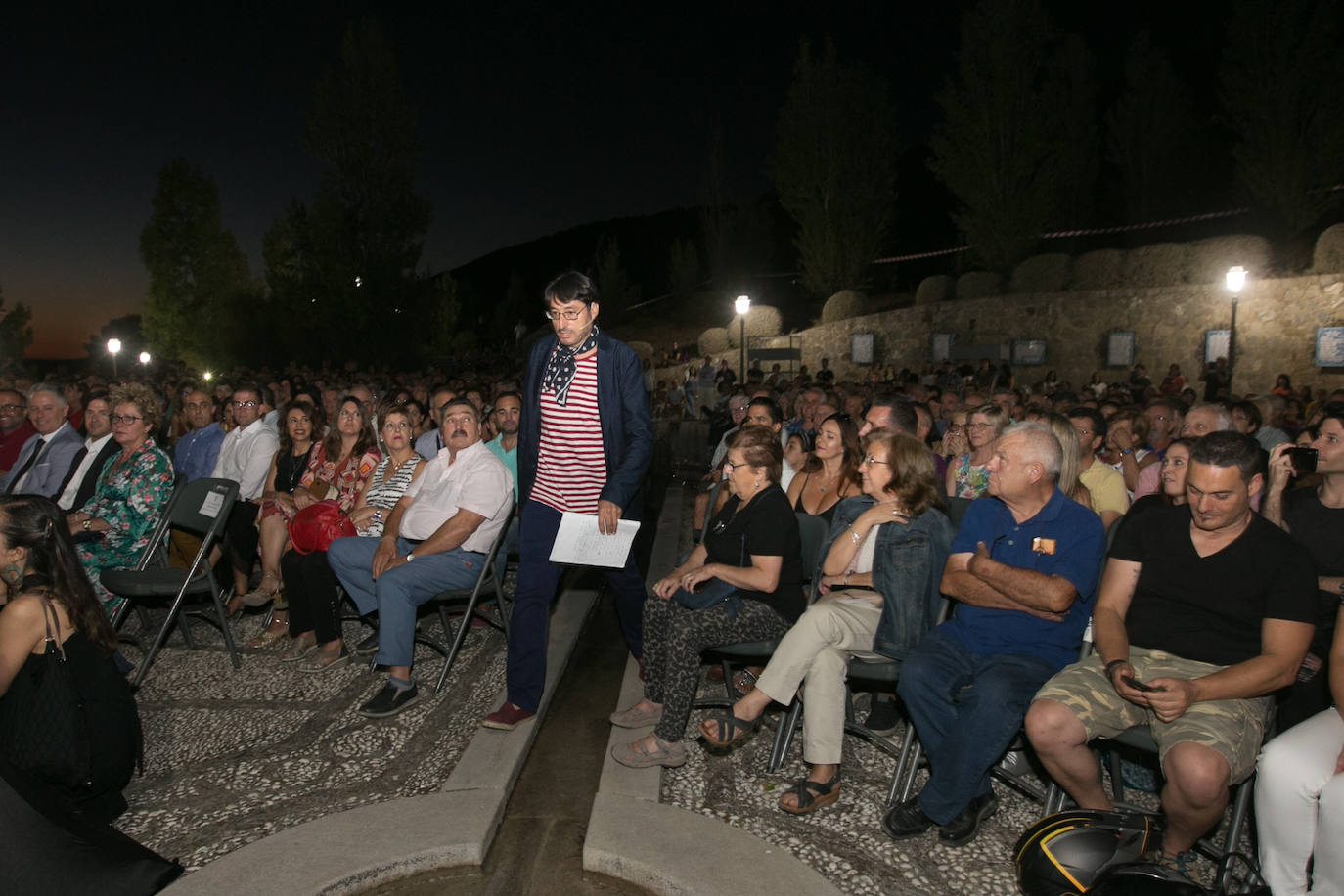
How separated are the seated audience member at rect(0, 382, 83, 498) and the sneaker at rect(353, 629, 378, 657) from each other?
2470 millimetres

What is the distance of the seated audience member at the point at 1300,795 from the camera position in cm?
243

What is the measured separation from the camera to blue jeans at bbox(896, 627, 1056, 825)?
3012 mm

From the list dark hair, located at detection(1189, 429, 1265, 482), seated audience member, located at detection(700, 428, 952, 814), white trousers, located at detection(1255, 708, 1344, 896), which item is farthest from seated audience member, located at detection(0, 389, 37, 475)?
white trousers, located at detection(1255, 708, 1344, 896)

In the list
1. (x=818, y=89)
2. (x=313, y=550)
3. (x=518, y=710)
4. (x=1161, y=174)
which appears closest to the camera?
(x=518, y=710)

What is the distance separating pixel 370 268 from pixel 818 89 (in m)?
18.0

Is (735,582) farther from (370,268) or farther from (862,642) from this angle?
(370,268)

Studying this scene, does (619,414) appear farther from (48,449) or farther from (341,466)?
(48,449)

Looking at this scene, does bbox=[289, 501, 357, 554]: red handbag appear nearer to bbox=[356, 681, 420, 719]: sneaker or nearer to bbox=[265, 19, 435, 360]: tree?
bbox=[356, 681, 420, 719]: sneaker

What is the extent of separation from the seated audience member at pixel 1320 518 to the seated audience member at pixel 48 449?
707cm

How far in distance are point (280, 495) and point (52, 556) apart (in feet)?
7.92

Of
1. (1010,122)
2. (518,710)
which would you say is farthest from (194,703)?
(1010,122)

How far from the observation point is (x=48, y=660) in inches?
118

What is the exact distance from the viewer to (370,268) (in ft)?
99.3

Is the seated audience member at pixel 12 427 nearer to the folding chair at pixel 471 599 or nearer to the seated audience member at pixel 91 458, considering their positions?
the seated audience member at pixel 91 458
